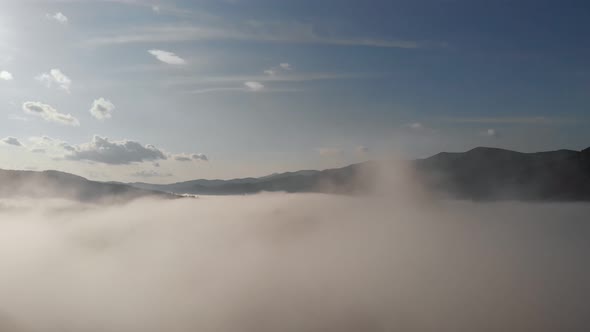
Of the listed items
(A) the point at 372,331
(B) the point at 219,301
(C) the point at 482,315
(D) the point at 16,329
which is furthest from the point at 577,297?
(D) the point at 16,329

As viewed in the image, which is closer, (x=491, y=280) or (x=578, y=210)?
(x=491, y=280)

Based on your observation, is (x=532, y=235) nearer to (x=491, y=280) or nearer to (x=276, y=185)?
(x=491, y=280)

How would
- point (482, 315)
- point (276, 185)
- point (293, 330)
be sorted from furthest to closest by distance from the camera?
point (276, 185), point (293, 330), point (482, 315)

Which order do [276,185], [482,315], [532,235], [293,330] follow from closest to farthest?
[482,315] < [293,330] < [532,235] < [276,185]

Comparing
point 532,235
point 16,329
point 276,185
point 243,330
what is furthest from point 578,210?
point 16,329

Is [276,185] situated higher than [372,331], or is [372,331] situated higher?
[276,185]

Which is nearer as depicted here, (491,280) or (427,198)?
(491,280)

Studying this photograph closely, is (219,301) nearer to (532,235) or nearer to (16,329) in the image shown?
(16,329)

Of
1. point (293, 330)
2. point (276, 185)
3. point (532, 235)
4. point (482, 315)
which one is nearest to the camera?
point (482, 315)

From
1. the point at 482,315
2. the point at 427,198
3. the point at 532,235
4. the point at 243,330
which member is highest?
the point at 427,198
